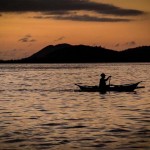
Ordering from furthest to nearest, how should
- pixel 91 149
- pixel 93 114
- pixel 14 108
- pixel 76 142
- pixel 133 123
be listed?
1. pixel 14 108
2. pixel 93 114
3. pixel 133 123
4. pixel 76 142
5. pixel 91 149

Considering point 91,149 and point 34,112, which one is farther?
point 34,112

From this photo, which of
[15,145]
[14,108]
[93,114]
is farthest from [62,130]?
[14,108]

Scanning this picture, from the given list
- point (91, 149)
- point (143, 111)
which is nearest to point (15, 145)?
point (91, 149)

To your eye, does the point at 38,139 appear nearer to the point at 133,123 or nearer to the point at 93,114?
the point at 133,123

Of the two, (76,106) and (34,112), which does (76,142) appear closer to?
(34,112)

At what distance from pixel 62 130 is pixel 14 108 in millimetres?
12629

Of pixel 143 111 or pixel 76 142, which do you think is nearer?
pixel 76 142

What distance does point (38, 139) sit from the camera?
21.1 metres

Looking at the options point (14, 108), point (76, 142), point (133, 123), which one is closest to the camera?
point (76, 142)

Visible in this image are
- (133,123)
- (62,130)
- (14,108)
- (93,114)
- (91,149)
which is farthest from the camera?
(14,108)

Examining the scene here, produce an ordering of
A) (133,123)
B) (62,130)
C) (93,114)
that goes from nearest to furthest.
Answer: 1. (62,130)
2. (133,123)
3. (93,114)

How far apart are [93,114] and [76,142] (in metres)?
10.1

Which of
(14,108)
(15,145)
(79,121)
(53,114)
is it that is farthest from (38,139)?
(14,108)

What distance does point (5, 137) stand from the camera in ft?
70.8
